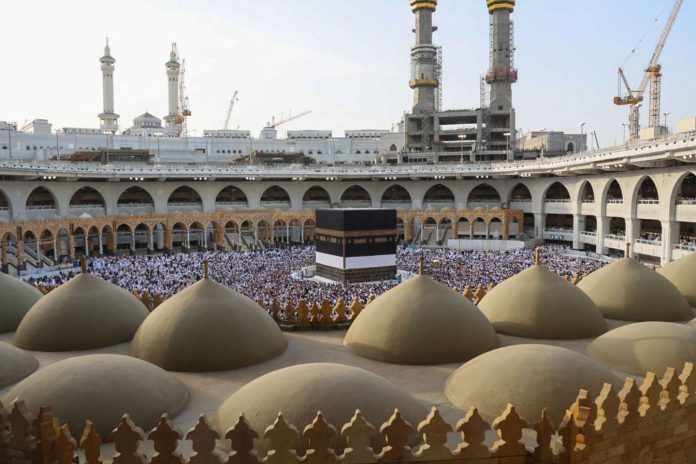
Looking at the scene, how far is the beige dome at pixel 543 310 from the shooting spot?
35.8 feet

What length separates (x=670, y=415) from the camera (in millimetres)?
6844

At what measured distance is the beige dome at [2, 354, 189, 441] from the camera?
6848 mm

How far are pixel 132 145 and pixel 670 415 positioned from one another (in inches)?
2743

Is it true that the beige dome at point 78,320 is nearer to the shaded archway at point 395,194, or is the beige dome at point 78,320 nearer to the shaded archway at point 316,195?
the shaded archway at point 316,195

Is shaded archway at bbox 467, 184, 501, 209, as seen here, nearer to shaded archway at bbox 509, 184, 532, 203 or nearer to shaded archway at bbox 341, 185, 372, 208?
shaded archway at bbox 509, 184, 532, 203

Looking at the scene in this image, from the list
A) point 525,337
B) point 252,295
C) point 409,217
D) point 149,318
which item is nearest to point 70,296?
point 149,318

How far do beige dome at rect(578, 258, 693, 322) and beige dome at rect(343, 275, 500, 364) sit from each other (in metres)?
3.93

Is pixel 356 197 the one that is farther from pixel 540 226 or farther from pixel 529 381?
pixel 529 381

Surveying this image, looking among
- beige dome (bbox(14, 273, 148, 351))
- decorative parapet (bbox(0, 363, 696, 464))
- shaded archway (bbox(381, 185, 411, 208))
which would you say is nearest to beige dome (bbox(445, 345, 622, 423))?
decorative parapet (bbox(0, 363, 696, 464))

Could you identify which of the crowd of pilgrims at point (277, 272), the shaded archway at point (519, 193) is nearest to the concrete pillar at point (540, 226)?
the shaded archway at point (519, 193)

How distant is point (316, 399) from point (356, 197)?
5432cm

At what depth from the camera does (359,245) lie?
107ft

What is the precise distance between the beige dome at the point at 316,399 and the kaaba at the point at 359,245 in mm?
24585

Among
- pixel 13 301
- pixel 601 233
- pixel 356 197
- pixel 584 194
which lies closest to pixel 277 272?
pixel 13 301
